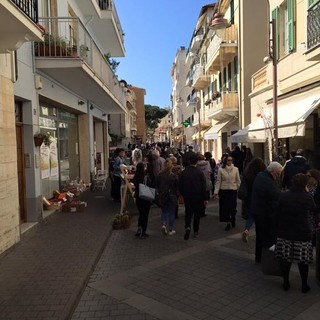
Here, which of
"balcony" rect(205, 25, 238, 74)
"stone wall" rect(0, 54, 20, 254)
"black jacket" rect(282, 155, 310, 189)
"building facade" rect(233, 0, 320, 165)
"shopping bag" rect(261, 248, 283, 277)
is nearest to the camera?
"shopping bag" rect(261, 248, 283, 277)

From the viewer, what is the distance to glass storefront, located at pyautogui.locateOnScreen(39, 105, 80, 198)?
11.7m

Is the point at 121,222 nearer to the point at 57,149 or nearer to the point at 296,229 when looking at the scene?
the point at 57,149

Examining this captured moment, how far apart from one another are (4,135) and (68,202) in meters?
4.95

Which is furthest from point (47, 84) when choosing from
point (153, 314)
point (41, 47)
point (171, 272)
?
point (153, 314)

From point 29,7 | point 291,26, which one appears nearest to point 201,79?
point 291,26

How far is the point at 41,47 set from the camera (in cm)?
1007

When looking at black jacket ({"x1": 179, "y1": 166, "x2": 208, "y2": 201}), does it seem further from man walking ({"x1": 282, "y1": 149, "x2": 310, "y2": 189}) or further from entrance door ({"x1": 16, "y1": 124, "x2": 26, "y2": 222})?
entrance door ({"x1": 16, "y1": 124, "x2": 26, "y2": 222})

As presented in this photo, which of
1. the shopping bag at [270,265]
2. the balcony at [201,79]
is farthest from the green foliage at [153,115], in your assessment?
the shopping bag at [270,265]

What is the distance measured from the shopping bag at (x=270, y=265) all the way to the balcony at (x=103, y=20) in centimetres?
1263

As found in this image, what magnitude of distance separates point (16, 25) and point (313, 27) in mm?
7993

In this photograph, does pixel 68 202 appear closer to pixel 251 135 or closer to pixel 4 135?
pixel 4 135

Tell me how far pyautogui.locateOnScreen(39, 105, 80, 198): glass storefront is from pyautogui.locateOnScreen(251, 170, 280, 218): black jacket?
5585 mm

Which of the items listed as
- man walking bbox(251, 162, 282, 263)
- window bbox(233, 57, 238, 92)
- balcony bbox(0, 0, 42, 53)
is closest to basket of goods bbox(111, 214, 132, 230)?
man walking bbox(251, 162, 282, 263)

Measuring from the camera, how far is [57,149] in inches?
527
